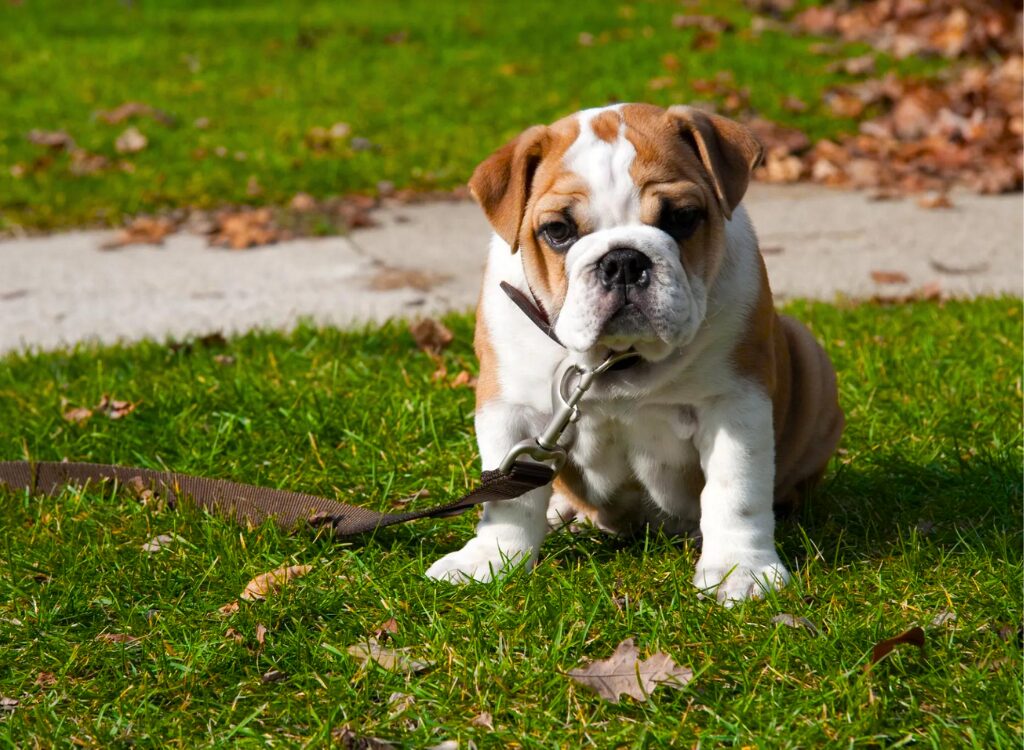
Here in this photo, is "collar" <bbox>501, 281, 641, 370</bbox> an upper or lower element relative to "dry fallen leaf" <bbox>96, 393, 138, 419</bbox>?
upper

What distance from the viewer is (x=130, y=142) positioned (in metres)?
8.70

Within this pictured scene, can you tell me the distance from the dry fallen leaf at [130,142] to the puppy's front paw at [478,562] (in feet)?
20.1

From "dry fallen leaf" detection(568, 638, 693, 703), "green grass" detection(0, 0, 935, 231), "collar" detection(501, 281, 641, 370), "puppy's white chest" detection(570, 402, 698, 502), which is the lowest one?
"green grass" detection(0, 0, 935, 231)

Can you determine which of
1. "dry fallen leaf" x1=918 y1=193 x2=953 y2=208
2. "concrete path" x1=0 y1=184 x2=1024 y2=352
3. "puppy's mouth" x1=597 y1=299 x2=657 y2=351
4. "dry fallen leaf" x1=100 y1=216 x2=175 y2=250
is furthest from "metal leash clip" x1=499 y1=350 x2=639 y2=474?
"dry fallen leaf" x1=918 y1=193 x2=953 y2=208

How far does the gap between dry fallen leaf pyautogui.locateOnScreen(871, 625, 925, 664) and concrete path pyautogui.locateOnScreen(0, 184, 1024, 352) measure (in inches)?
126

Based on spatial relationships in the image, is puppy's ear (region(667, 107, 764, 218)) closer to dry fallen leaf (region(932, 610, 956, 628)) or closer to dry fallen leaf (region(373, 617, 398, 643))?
dry fallen leaf (region(932, 610, 956, 628))

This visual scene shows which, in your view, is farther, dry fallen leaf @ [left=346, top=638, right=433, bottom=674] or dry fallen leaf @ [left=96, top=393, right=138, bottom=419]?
dry fallen leaf @ [left=96, top=393, right=138, bottom=419]

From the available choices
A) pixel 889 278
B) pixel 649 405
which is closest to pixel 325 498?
pixel 649 405

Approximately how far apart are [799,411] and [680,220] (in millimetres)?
877

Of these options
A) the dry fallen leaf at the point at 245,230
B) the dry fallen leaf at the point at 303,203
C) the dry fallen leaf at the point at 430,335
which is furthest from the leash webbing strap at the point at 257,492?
the dry fallen leaf at the point at 303,203

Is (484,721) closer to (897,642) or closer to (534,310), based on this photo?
(897,642)

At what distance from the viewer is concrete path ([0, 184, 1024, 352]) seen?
597 cm

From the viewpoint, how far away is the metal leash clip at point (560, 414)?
3141mm

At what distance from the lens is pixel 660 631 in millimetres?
2896
